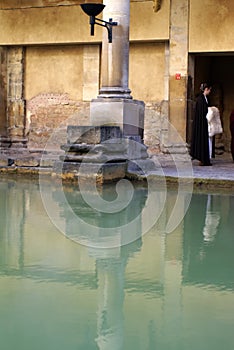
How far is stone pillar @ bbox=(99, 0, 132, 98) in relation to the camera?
9555 millimetres

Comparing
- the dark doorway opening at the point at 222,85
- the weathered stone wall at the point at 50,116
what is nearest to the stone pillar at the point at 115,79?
the weathered stone wall at the point at 50,116

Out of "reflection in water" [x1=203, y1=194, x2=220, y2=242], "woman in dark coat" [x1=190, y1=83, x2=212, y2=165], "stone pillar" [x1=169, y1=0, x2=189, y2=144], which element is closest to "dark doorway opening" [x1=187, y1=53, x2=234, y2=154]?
"stone pillar" [x1=169, y1=0, x2=189, y2=144]

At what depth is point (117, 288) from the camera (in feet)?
11.5

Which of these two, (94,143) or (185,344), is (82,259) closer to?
(185,344)

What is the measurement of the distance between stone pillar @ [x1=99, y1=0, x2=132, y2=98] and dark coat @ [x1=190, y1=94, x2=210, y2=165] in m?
2.10

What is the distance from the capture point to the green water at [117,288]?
2.74 metres

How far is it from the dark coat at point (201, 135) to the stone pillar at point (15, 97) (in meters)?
4.89

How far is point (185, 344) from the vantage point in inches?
105

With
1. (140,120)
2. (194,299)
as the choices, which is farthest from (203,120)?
(194,299)

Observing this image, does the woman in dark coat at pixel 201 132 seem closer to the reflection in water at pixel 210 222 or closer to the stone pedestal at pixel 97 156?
the stone pedestal at pixel 97 156

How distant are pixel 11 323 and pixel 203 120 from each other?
884cm

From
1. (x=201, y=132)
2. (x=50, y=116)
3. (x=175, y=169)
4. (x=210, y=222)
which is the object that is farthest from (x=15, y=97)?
(x=210, y=222)

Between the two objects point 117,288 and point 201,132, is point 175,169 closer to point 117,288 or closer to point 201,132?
point 201,132

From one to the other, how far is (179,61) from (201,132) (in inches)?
85.3
